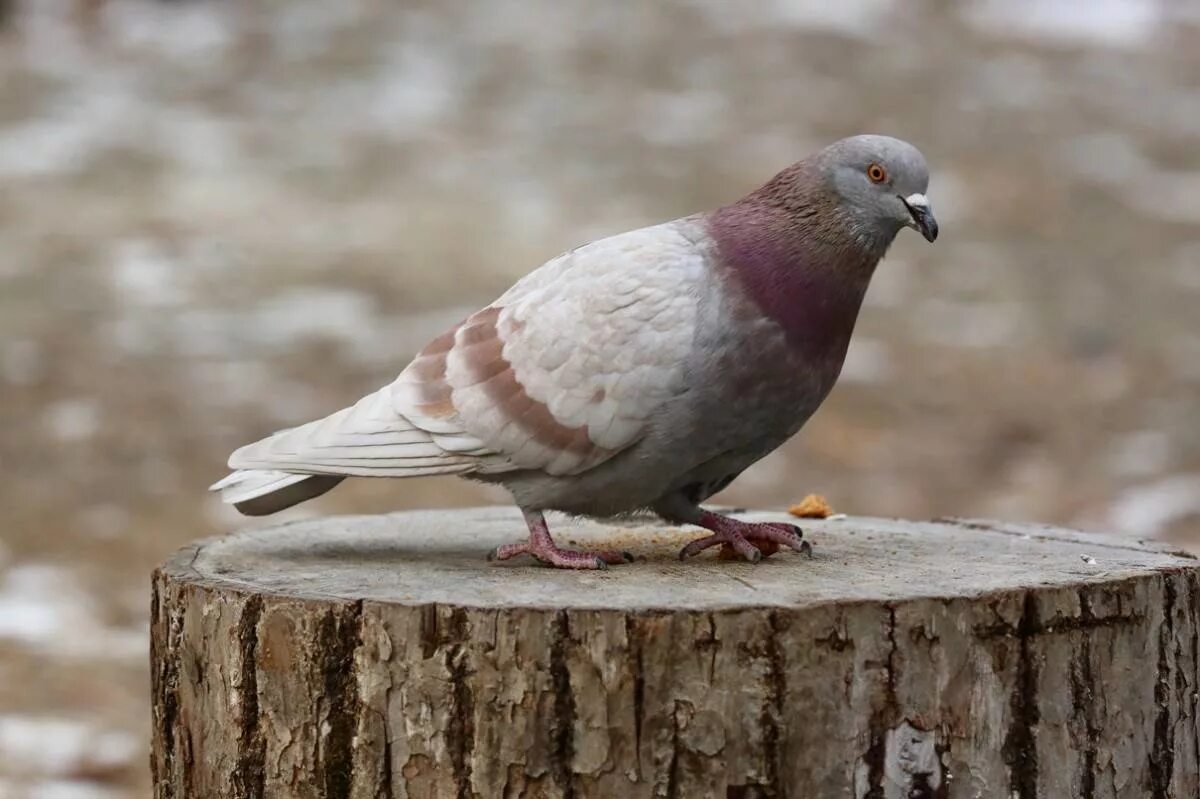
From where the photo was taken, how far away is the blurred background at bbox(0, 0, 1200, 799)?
662 cm

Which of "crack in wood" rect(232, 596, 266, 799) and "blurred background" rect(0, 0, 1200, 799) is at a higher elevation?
"blurred background" rect(0, 0, 1200, 799)

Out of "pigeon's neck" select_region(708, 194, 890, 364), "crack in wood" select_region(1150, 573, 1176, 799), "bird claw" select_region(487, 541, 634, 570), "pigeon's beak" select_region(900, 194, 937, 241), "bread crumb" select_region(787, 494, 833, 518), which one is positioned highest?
"pigeon's beak" select_region(900, 194, 937, 241)

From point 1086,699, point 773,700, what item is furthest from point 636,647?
point 1086,699

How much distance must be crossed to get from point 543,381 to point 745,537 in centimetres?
51

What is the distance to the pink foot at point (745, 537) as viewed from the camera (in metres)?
3.03

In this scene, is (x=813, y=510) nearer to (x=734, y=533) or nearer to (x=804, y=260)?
(x=734, y=533)

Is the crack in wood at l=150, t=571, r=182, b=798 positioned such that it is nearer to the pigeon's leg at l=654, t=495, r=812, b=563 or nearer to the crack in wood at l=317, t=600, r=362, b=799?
the crack in wood at l=317, t=600, r=362, b=799

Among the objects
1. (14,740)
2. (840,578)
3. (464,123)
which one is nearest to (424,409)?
(840,578)

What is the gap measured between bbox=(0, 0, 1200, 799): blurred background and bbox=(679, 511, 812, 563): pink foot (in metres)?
2.10

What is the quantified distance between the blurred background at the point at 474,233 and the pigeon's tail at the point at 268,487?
5.35ft

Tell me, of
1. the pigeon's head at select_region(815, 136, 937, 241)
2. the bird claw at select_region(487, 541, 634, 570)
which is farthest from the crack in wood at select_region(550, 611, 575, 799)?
the pigeon's head at select_region(815, 136, 937, 241)

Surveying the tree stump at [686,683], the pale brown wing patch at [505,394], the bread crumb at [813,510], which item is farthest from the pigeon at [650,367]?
the bread crumb at [813,510]

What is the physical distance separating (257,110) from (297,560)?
824 centimetres

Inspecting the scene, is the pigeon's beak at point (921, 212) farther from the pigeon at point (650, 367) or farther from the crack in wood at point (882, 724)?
the crack in wood at point (882, 724)
